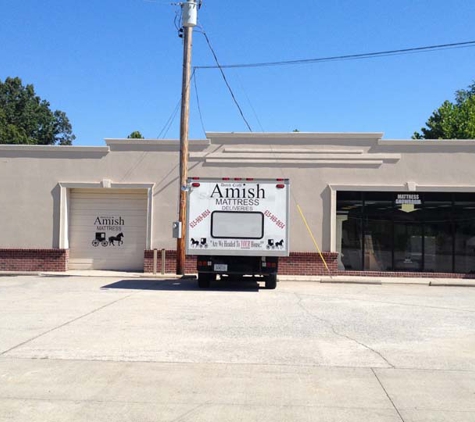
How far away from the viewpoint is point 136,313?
1153 centimetres

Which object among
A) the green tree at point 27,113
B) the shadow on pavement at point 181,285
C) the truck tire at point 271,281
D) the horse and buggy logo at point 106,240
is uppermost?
the green tree at point 27,113

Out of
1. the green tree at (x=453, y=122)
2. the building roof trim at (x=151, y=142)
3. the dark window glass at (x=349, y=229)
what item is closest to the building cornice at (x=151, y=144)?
the building roof trim at (x=151, y=142)

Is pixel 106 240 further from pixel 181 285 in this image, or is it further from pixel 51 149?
pixel 181 285

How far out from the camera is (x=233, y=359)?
7777mm

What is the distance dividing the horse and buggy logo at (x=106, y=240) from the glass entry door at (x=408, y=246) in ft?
35.0

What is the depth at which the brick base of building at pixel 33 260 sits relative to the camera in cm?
2095

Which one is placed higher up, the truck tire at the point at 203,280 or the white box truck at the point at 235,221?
the white box truck at the point at 235,221

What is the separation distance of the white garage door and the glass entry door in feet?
31.9

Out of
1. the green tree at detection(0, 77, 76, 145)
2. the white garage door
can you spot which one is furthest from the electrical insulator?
the green tree at detection(0, 77, 76, 145)

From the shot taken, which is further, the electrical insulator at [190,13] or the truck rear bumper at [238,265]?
the electrical insulator at [190,13]

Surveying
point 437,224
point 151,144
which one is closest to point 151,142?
point 151,144

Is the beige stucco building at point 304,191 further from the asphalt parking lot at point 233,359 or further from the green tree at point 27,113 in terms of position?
the green tree at point 27,113

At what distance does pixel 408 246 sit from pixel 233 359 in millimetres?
14601

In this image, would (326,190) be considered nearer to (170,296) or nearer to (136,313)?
(170,296)
